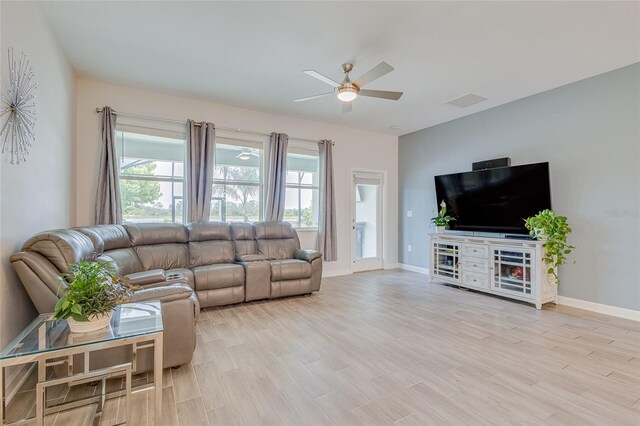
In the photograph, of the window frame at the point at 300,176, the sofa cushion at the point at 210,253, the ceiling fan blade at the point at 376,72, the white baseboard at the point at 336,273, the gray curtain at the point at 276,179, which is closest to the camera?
the ceiling fan blade at the point at 376,72

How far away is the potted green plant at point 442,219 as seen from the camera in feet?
17.2

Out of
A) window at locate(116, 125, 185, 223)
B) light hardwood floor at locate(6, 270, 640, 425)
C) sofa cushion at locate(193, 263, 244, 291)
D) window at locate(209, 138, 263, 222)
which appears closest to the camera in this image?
light hardwood floor at locate(6, 270, 640, 425)

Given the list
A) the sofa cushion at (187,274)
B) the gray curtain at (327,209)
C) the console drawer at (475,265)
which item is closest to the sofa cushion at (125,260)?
the sofa cushion at (187,274)

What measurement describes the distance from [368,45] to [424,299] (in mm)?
3309

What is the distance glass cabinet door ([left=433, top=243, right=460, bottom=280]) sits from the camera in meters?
4.87

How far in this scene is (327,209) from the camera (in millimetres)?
5473

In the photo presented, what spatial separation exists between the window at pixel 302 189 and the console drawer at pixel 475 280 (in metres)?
2.67

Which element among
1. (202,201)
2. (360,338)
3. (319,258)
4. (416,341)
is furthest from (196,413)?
(202,201)

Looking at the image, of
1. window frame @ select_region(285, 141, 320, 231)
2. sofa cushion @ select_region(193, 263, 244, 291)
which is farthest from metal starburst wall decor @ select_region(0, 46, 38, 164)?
window frame @ select_region(285, 141, 320, 231)

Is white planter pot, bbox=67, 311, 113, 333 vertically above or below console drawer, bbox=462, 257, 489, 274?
above

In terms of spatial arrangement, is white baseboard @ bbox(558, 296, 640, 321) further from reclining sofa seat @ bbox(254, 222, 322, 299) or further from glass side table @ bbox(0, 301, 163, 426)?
glass side table @ bbox(0, 301, 163, 426)

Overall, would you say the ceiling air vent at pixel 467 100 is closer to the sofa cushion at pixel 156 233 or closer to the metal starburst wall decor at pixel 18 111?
the sofa cushion at pixel 156 233

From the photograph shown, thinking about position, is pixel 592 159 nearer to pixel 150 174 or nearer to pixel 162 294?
pixel 162 294

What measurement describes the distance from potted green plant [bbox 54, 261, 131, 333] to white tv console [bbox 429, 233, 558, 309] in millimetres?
4472
